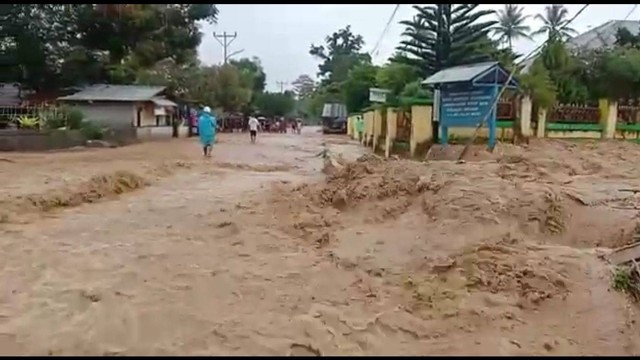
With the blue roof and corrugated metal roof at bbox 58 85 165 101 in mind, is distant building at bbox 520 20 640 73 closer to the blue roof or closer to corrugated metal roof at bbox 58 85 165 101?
the blue roof

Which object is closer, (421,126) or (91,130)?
(421,126)

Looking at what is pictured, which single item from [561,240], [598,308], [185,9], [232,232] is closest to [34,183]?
[232,232]

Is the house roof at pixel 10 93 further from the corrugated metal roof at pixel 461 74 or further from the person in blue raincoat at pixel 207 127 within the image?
the corrugated metal roof at pixel 461 74

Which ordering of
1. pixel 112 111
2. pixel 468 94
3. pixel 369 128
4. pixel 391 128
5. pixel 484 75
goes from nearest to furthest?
pixel 484 75 < pixel 468 94 < pixel 391 128 < pixel 369 128 < pixel 112 111

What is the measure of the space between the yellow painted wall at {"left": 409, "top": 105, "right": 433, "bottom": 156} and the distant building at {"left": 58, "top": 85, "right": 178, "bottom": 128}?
14140 millimetres

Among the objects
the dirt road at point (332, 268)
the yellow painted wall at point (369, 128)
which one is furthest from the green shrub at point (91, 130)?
the dirt road at point (332, 268)

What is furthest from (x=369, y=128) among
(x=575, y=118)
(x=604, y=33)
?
(x=604, y=33)

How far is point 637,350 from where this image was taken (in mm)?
3941

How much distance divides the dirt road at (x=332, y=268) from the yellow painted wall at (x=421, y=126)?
15.6ft

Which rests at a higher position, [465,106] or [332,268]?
[465,106]

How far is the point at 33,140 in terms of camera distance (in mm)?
18500

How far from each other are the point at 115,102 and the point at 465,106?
54.2 feet

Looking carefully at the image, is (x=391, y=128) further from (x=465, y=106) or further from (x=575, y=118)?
(x=575, y=118)

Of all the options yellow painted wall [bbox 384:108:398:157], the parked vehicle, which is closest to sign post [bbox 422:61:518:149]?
yellow painted wall [bbox 384:108:398:157]
